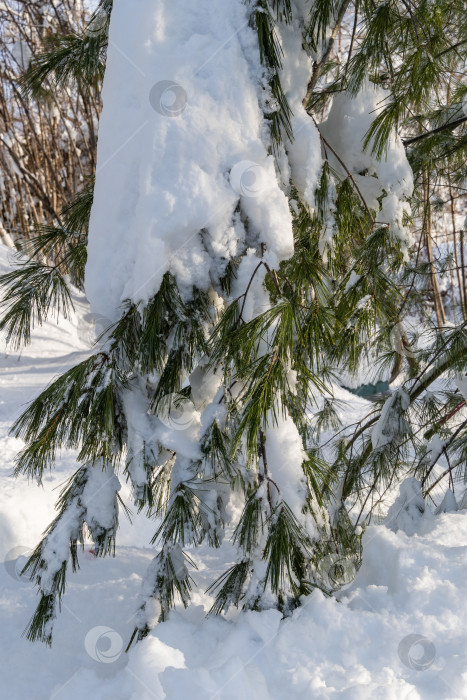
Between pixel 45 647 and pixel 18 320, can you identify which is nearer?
pixel 18 320

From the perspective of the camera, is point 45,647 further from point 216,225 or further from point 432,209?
point 432,209

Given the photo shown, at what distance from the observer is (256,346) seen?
105 centimetres

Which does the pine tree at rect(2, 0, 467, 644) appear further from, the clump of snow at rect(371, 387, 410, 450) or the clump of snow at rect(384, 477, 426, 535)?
the clump of snow at rect(371, 387, 410, 450)

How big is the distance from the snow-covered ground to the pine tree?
9 centimetres

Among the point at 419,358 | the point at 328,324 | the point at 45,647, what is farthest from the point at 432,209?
the point at 45,647

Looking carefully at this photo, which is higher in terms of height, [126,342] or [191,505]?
[126,342]

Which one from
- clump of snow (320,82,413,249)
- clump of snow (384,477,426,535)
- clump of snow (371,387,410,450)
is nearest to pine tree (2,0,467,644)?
clump of snow (320,82,413,249)

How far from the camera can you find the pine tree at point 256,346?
1.08m

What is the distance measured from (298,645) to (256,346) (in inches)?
23.3

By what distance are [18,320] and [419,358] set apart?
4.73ft

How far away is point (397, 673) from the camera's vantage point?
3.16ft

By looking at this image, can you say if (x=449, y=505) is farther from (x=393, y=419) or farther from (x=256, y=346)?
(x=256, y=346)

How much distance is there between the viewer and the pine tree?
3.54 feet

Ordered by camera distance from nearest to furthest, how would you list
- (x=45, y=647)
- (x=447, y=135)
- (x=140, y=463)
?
1. (x=140, y=463)
2. (x=45, y=647)
3. (x=447, y=135)
